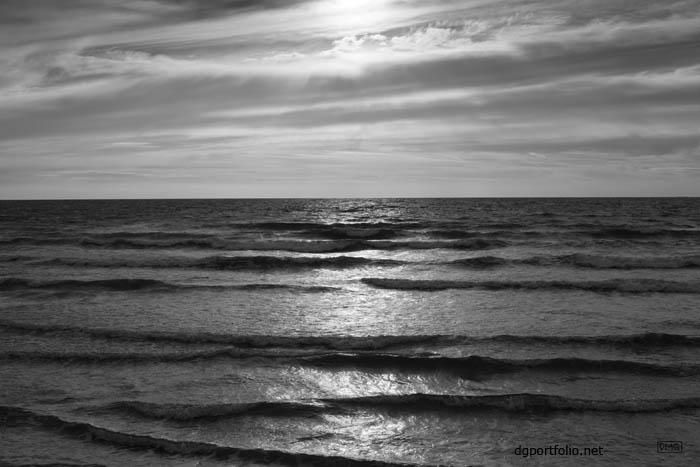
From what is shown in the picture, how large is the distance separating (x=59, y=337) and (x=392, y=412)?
718cm

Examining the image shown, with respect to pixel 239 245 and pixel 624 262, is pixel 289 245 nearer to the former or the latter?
pixel 239 245

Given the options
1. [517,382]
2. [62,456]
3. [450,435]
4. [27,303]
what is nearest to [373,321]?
[517,382]

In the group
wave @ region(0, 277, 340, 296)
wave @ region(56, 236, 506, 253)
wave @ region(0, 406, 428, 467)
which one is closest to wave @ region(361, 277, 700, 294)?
wave @ region(0, 277, 340, 296)

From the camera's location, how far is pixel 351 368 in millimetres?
8477

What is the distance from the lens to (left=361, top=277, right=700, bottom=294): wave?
15.2 meters

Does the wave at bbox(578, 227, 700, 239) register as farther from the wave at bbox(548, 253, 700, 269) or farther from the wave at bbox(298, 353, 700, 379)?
the wave at bbox(298, 353, 700, 379)

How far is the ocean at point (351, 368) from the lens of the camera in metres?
5.85

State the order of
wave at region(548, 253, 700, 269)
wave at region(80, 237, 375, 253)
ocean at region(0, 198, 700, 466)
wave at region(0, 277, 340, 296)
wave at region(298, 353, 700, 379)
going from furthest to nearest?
wave at region(80, 237, 375, 253) < wave at region(548, 253, 700, 269) < wave at region(0, 277, 340, 296) < wave at region(298, 353, 700, 379) < ocean at region(0, 198, 700, 466)

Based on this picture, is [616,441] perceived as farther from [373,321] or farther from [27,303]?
[27,303]

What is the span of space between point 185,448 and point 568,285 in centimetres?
1324

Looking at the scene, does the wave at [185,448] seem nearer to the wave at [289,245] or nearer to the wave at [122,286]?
the wave at [122,286]

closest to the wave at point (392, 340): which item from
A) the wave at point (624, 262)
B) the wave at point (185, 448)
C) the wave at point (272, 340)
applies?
the wave at point (272, 340)

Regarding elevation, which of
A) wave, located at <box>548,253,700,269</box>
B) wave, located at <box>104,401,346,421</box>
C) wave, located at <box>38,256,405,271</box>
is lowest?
wave, located at <box>548,253,700,269</box>

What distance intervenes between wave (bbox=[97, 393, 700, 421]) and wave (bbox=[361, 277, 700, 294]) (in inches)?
343
